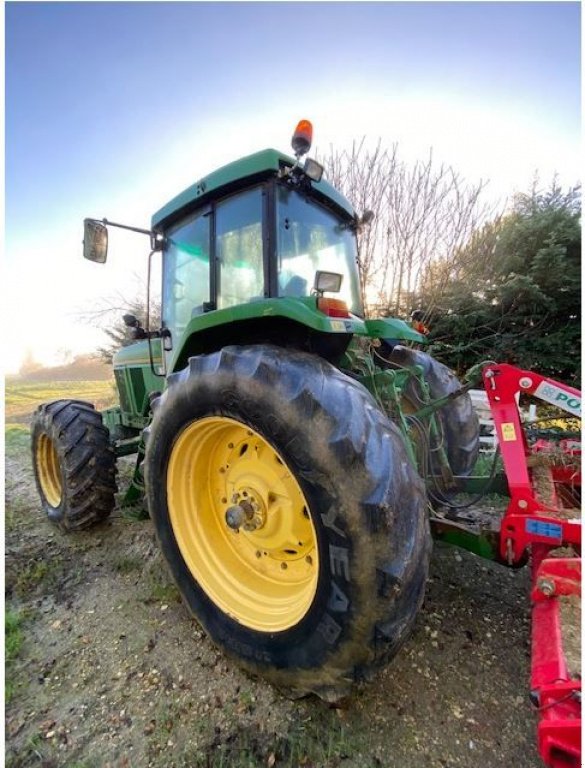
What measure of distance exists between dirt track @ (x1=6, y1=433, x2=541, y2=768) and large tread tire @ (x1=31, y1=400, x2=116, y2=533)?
0.63 meters

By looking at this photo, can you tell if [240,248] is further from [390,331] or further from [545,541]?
[545,541]

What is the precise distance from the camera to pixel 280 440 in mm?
1451

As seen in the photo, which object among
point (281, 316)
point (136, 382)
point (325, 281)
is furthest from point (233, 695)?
point (136, 382)

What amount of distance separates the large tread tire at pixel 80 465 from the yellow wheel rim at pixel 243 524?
1.32m

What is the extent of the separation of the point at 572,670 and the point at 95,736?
1.70 m

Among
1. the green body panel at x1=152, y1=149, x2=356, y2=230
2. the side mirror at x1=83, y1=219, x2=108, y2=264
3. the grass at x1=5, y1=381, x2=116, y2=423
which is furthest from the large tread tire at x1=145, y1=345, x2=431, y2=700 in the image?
the grass at x1=5, y1=381, x2=116, y2=423

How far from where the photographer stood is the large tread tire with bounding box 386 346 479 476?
8.80 feet

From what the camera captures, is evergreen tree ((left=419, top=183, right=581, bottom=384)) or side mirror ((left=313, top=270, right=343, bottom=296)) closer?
side mirror ((left=313, top=270, right=343, bottom=296))

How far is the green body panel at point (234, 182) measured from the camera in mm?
2043

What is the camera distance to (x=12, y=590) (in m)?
2.44

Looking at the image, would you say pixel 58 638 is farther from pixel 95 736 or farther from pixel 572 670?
pixel 572 670

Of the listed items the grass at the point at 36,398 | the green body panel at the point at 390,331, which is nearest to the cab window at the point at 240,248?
the green body panel at the point at 390,331

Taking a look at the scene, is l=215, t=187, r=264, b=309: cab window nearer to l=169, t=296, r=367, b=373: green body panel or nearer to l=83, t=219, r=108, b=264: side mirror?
l=169, t=296, r=367, b=373: green body panel

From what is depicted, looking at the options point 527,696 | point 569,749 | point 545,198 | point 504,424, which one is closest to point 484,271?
point 545,198
